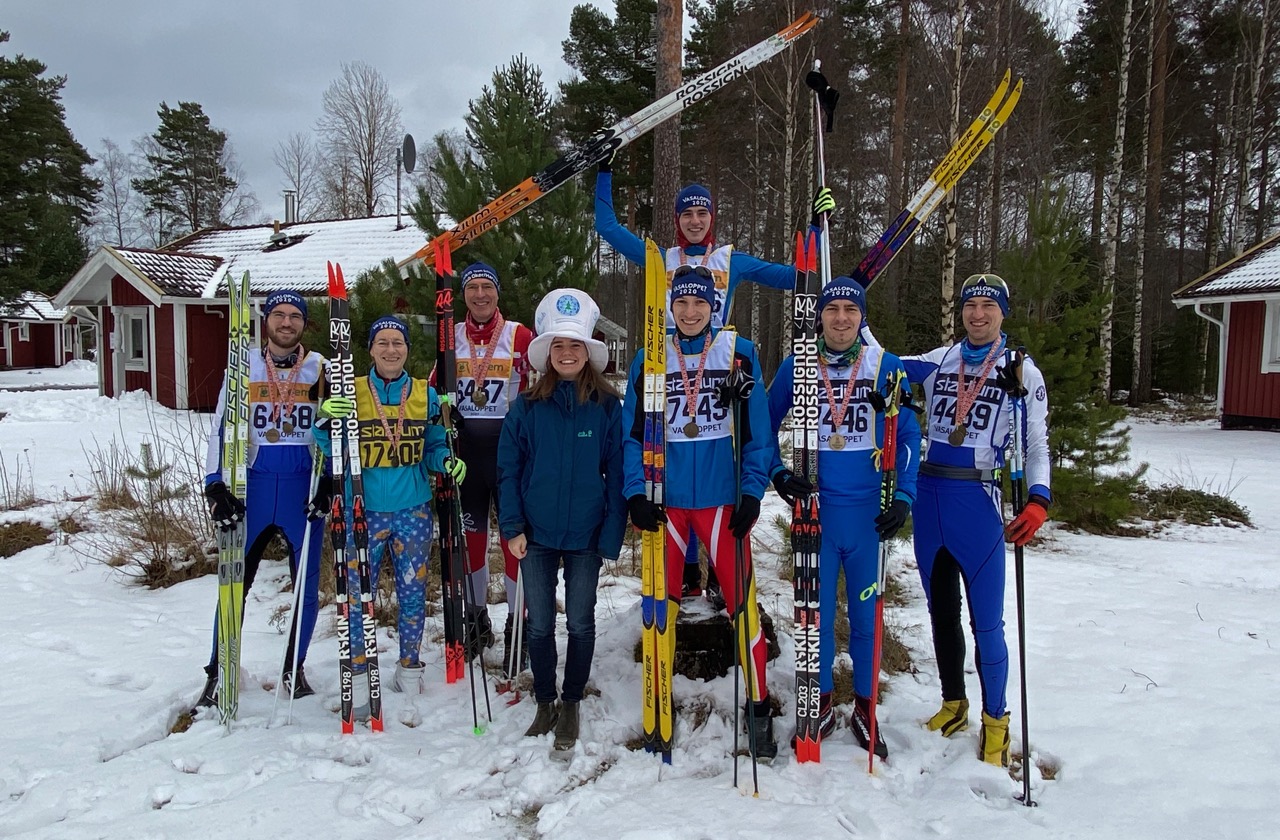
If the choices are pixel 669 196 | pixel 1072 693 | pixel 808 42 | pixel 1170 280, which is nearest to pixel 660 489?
pixel 1072 693

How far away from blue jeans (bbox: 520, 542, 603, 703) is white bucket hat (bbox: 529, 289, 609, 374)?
0.84 meters

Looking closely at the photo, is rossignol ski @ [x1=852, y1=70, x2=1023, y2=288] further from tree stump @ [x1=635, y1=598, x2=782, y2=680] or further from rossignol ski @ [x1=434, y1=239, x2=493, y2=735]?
rossignol ski @ [x1=434, y1=239, x2=493, y2=735]

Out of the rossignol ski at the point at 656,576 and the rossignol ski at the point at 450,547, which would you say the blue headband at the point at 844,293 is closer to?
the rossignol ski at the point at 656,576

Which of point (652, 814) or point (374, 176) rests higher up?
point (374, 176)

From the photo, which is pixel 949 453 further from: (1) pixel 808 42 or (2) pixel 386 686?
(1) pixel 808 42

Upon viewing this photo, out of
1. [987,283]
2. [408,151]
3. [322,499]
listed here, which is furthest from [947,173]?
[408,151]

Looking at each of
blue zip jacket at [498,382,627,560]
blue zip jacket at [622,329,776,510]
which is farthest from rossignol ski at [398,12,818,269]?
blue zip jacket at [622,329,776,510]

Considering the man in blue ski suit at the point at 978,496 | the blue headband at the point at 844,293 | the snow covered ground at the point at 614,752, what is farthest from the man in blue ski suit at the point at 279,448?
the man in blue ski suit at the point at 978,496

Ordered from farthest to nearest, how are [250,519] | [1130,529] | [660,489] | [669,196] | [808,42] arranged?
[808,42]
[1130,529]
[669,196]
[250,519]
[660,489]

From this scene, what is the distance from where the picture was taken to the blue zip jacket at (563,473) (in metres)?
3.07

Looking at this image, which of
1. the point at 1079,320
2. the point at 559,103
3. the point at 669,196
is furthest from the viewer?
the point at 559,103

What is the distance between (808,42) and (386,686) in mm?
16098

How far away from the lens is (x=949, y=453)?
3102 mm

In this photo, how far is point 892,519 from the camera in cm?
283
